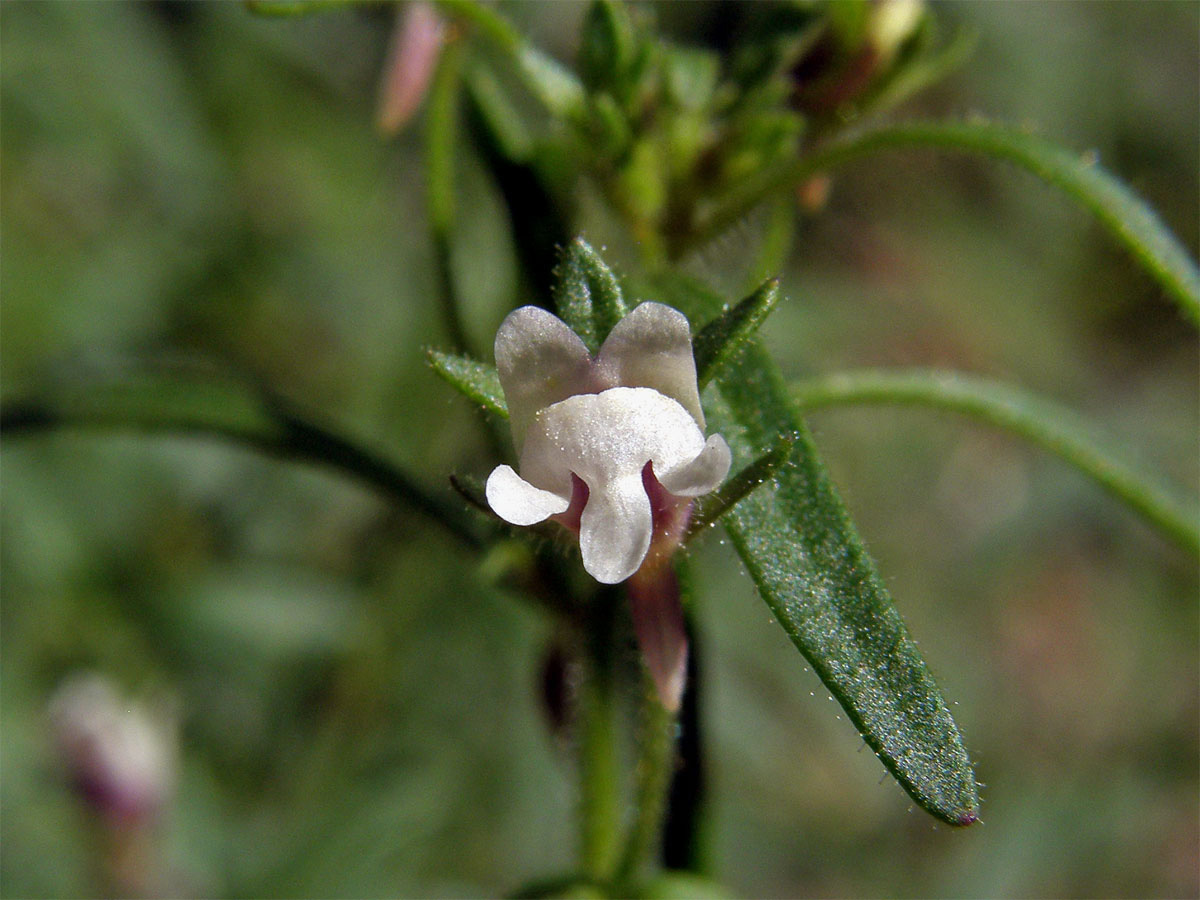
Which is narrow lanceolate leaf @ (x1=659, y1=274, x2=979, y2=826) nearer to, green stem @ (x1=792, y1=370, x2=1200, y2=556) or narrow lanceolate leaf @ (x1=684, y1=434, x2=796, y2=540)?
narrow lanceolate leaf @ (x1=684, y1=434, x2=796, y2=540)

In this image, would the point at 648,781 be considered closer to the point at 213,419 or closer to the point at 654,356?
the point at 654,356

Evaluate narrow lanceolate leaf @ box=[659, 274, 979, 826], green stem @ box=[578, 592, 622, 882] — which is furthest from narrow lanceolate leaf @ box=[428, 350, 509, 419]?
green stem @ box=[578, 592, 622, 882]

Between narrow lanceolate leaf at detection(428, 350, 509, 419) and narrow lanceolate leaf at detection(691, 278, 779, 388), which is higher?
narrow lanceolate leaf at detection(691, 278, 779, 388)

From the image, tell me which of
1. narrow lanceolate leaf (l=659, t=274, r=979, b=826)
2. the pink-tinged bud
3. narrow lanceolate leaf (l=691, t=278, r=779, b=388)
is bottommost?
narrow lanceolate leaf (l=659, t=274, r=979, b=826)

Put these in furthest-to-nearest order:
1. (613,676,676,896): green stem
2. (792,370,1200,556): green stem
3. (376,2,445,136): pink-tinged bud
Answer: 1. (376,2,445,136): pink-tinged bud
2. (792,370,1200,556): green stem
3. (613,676,676,896): green stem

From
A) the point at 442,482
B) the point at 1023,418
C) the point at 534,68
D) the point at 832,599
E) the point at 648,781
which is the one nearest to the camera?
the point at 832,599

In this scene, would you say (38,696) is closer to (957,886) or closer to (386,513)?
(386,513)

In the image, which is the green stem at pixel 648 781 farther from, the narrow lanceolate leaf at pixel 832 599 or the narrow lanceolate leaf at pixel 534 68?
the narrow lanceolate leaf at pixel 534 68

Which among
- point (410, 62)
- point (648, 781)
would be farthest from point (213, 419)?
point (648, 781)
